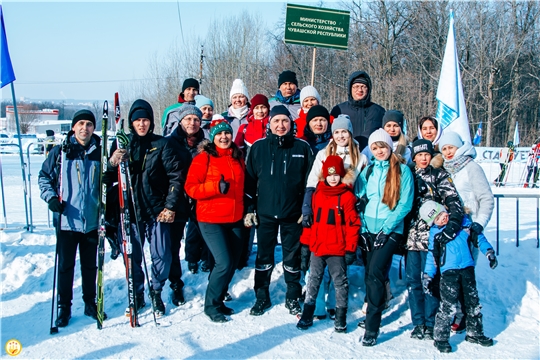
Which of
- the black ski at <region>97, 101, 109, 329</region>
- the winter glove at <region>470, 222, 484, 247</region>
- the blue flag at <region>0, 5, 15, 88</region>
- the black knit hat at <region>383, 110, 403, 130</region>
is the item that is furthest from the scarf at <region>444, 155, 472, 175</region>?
the blue flag at <region>0, 5, 15, 88</region>

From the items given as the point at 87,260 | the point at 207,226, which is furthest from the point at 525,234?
the point at 87,260

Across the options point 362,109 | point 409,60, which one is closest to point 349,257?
point 362,109

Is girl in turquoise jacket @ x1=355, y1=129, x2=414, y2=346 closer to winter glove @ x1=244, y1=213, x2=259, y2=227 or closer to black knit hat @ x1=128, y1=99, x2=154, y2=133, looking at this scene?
winter glove @ x1=244, y1=213, x2=259, y2=227

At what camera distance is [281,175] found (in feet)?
15.0

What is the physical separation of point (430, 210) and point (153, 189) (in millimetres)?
2831

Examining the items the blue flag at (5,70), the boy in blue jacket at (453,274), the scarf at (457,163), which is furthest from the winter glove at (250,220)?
the blue flag at (5,70)

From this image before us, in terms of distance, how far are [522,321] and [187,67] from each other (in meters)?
29.5

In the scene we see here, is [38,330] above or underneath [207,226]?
underneath

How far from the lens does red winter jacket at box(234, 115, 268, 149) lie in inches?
209

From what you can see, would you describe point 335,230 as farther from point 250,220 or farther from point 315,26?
point 315,26

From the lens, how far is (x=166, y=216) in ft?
14.9

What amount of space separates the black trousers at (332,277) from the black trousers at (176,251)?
1.55m

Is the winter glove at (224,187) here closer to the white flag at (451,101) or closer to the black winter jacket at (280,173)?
the black winter jacket at (280,173)

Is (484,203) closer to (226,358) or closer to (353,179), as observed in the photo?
(353,179)
